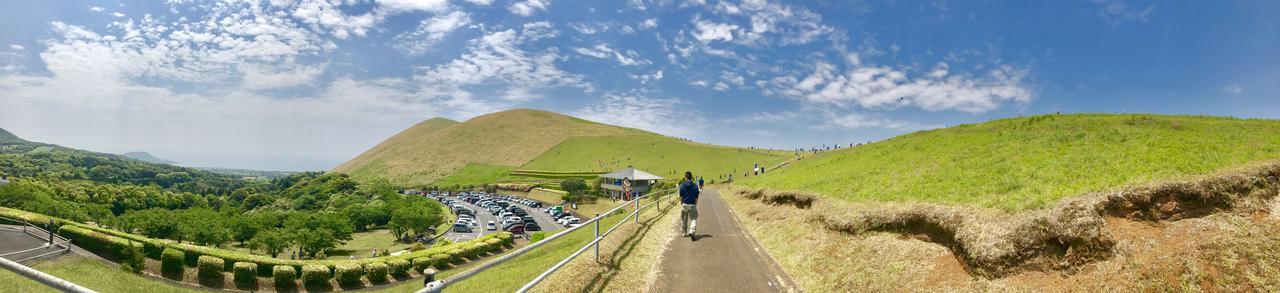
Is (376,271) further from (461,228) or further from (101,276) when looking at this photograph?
(461,228)

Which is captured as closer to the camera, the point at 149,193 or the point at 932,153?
the point at 932,153

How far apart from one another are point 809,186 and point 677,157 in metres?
115

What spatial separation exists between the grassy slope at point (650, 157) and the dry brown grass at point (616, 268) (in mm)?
86531

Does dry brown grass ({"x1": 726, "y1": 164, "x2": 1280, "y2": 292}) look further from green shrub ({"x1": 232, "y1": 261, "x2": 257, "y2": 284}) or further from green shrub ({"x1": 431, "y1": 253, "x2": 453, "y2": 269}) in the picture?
green shrub ({"x1": 232, "y1": 261, "x2": 257, "y2": 284})

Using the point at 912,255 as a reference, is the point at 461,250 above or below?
below

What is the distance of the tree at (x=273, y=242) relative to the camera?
198 ft

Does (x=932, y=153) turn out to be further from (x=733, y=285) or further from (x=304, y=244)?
(x=304, y=244)

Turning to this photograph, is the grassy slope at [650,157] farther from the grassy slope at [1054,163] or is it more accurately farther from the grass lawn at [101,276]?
the grass lawn at [101,276]

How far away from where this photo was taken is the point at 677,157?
13912 centimetres

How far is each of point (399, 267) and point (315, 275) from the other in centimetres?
471

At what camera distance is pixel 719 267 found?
1126 cm

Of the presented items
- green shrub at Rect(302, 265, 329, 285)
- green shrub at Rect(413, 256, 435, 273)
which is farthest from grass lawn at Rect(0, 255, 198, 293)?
green shrub at Rect(413, 256, 435, 273)

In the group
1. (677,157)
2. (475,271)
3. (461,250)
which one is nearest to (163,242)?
(461,250)

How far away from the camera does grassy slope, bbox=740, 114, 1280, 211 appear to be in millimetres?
10320
